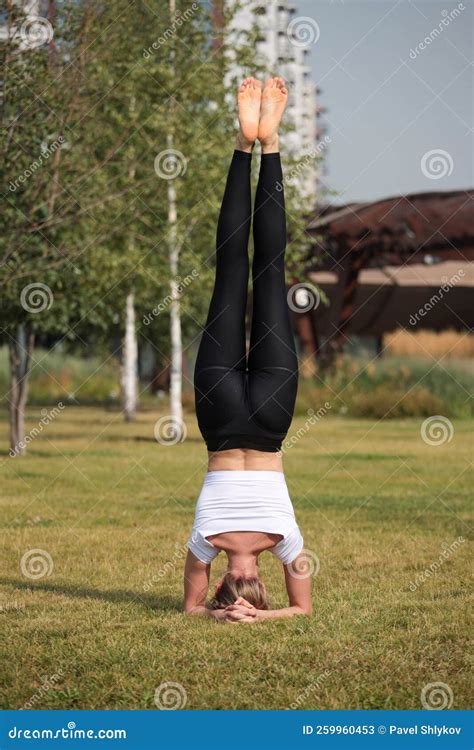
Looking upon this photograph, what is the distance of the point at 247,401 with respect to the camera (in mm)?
7301

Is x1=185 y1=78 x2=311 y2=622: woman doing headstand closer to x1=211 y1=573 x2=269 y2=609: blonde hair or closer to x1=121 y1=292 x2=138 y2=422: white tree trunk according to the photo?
x1=211 y1=573 x2=269 y2=609: blonde hair

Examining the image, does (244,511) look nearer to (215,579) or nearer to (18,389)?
(215,579)

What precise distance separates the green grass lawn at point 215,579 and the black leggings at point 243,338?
1.26 meters

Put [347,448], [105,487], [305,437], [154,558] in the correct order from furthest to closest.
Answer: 1. [305,437]
2. [347,448]
3. [105,487]
4. [154,558]

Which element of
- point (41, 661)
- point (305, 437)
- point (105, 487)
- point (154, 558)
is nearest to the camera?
point (41, 661)

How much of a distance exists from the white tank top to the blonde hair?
20cm

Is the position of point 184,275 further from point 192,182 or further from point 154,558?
point 154,558

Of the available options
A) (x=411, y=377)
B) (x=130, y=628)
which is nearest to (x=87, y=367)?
(x=411, y=377)

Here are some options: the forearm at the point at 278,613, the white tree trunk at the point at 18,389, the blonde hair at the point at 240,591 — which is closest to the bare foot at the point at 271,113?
the blonde hair at the point at 240,591

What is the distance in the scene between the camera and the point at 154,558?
10078mm

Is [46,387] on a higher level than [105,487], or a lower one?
higher

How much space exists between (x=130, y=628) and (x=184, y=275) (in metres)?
15.4

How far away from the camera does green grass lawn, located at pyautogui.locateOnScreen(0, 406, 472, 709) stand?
6043 millimetres

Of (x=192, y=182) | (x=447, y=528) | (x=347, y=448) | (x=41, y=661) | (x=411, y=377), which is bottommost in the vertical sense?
(x=41, y=661)
